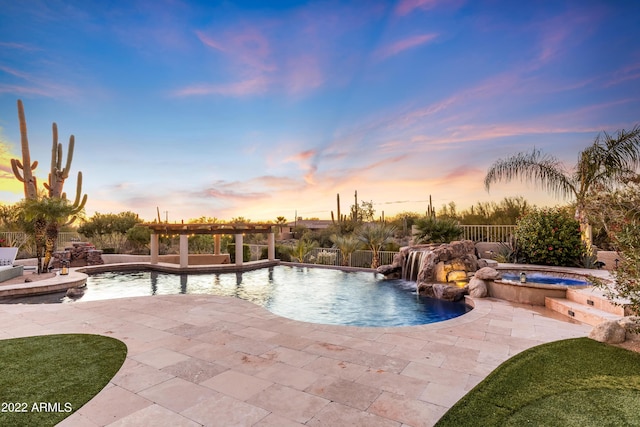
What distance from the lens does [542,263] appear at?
10.1 m

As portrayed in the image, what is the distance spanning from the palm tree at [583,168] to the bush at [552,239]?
2.23ft

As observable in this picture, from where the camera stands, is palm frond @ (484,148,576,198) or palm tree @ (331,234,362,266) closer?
palm frond @ (484,148,576,198)

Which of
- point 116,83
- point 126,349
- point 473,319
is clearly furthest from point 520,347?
point 116,83

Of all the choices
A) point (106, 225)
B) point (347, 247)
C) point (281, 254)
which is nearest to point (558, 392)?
point (347, 247)

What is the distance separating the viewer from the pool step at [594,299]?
5.29 meters

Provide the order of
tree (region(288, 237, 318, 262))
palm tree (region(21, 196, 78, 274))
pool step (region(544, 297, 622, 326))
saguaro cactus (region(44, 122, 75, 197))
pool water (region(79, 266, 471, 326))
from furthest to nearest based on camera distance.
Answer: tree (region(288, 237, 318, 262)) < saguaro cactus (region(44, 122, 75, 197)) < palm tree (region(21, 196, 78, 274)) < pool water (region(79, 266, 471, 326)) < pool step (region(544, 297, 622, 326))

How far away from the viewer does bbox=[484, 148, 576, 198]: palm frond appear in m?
11.7

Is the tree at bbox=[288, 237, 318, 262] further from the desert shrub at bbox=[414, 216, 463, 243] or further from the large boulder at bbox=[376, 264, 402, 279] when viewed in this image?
the desert shrub at bbox=[414, 216, 463, 243]

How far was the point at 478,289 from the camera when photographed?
24.8 feet

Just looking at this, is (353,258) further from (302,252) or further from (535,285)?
(535,285)

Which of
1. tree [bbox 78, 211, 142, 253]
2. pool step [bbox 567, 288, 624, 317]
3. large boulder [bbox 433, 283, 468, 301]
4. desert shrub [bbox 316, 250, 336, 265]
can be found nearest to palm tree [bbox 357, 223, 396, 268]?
desert shrub [bbox 316, 250, 336, 265]

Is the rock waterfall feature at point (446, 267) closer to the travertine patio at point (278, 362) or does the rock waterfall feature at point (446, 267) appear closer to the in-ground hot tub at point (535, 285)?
the in-ground hot tub at point (535, 285)

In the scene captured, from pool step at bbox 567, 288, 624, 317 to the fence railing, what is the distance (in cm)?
748

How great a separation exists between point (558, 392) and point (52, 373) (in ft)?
16.0
